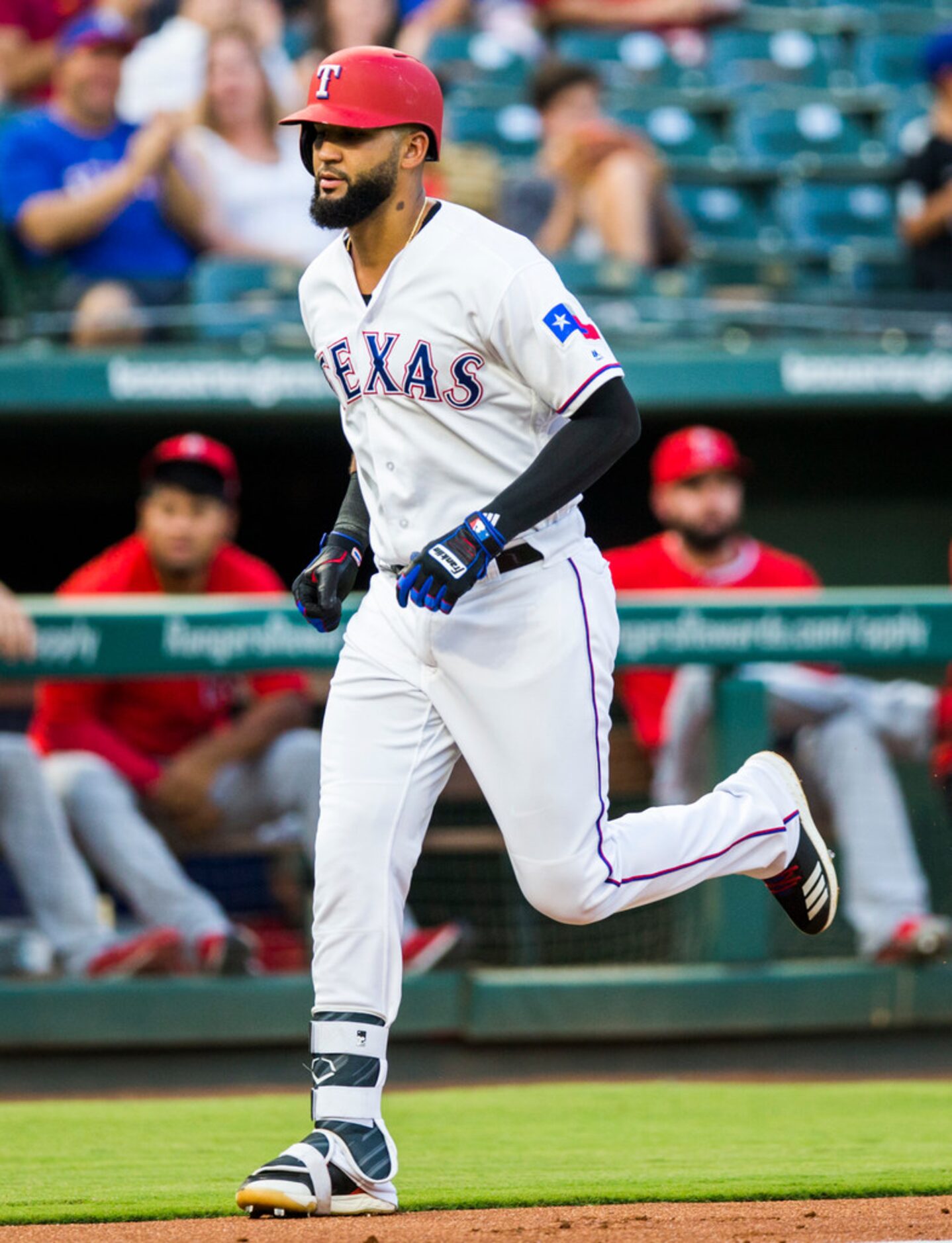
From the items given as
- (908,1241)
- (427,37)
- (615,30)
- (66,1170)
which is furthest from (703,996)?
(615,30)

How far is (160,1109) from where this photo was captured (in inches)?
165

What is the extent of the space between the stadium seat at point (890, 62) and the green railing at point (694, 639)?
17.7 ft

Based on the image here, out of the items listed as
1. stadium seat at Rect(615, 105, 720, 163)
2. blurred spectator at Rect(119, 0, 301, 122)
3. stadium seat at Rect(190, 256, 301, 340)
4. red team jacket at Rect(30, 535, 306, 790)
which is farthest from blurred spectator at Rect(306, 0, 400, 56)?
red team jacket at Rect(30, 535, 306, 790)

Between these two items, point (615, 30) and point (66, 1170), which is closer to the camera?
point (66, 1170)

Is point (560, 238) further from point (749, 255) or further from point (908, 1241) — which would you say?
point (908, 1241)

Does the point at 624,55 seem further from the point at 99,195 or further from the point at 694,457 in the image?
the point at 694,457

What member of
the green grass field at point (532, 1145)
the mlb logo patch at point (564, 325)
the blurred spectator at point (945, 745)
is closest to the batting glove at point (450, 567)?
the mlb logo patch at point (564, 325)

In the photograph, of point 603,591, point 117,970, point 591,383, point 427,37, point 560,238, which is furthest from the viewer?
point 427,37

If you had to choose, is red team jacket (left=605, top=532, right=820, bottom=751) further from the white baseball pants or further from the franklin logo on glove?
the franklin logo on glove

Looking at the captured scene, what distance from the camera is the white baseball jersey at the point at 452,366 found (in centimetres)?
281

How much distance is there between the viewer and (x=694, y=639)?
15.6 ft

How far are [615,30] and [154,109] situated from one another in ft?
10.3

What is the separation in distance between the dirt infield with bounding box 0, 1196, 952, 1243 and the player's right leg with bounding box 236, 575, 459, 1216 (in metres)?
0.10

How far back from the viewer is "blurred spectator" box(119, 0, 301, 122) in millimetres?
7316
